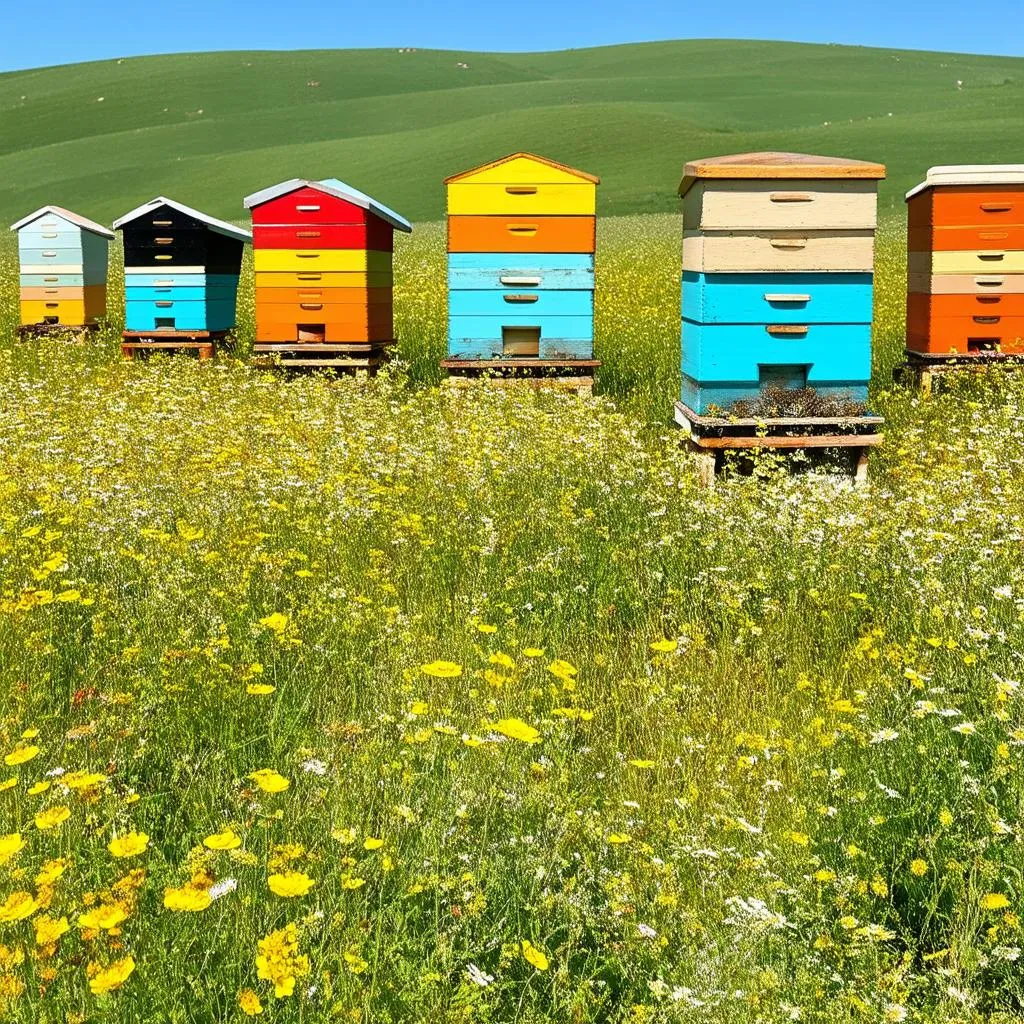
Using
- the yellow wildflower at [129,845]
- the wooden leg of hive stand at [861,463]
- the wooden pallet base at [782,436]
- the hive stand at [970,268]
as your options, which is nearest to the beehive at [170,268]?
the wooden pallet base at [782,436]

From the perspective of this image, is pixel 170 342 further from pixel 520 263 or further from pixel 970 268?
pixel 970 268

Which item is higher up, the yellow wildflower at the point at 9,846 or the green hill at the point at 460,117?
the green hill at the point at 460,117

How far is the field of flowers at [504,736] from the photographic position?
97.8 inches

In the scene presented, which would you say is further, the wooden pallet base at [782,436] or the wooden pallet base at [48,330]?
the wooden pallet base at [48,330]

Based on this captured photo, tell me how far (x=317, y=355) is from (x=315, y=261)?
36.1 inches

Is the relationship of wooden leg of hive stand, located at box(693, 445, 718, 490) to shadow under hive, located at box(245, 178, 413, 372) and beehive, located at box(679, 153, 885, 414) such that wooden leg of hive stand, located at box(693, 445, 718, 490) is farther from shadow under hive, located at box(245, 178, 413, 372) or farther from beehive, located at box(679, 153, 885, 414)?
shadow under hive, located at box(245, 178, 413, 372)

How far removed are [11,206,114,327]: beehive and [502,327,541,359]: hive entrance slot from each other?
7.30 metres

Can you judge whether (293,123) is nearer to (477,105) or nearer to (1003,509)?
(477,105)

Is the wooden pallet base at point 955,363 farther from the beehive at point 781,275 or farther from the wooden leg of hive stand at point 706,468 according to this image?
the wooden leg of hive stand at point 706,468

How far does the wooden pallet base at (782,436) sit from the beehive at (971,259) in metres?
2.84

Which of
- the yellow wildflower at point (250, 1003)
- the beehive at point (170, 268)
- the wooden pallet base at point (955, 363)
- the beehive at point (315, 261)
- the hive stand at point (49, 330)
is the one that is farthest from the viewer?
the hive stand at point (49, 330)

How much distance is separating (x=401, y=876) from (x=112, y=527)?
3.25 metres

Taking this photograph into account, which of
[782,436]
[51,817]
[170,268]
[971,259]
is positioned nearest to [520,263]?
[782,436]

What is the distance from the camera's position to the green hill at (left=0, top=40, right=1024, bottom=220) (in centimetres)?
5572
